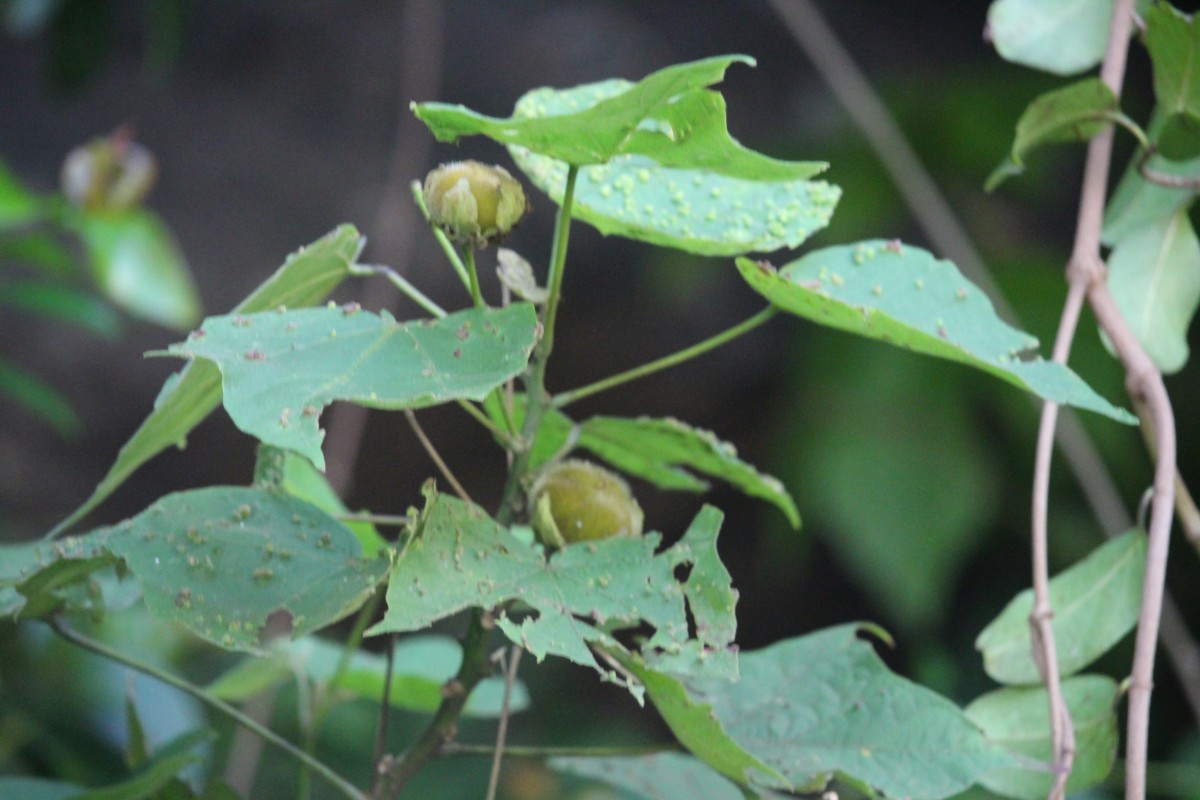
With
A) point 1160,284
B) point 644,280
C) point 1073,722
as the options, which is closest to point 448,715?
point 1073,722

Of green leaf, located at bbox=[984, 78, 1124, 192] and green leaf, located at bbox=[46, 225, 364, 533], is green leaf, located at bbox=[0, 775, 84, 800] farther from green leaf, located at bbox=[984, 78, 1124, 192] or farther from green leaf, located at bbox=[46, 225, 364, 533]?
green leaf, located at bbox=[984, 78, 1124, 192]

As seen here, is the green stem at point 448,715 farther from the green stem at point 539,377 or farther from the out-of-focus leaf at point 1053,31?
the out-of-focus leaf at point 1053,31

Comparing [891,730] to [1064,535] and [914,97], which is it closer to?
[1064,535]

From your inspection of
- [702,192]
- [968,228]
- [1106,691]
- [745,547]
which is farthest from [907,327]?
[745,547]

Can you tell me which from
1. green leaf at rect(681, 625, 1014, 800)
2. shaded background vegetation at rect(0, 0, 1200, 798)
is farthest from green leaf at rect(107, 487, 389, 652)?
shaded background vegetation at rect(0, 0, 1200, 798)

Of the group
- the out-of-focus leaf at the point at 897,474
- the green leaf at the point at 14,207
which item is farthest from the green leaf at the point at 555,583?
the out-of-focus leaf at the point at 897,474

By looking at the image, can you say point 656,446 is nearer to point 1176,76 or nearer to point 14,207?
point 1176,76
